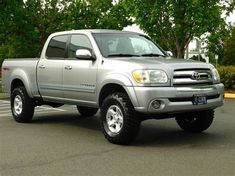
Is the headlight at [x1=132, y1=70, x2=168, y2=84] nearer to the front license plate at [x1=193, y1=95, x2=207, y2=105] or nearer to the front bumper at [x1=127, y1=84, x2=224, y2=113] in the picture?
the front bumper at [x1=127, y1=84, x2=224, y2=113]

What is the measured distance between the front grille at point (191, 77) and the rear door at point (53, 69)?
255 cm

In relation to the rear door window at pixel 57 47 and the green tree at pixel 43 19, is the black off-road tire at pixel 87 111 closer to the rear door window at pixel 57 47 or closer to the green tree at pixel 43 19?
the rear door window at pixel 57 47

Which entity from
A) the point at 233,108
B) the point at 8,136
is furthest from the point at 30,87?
the point at 233,108

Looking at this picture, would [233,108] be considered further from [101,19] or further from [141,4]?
[101,19]

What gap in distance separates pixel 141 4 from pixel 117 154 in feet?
55.5

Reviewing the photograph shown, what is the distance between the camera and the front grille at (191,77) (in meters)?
7.34

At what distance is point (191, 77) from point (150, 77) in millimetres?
730

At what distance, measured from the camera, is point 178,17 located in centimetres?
2275

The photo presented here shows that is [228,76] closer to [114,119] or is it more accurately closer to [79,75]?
[79,75]

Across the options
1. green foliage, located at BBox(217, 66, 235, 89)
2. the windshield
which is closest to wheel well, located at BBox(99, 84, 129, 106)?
the windshield

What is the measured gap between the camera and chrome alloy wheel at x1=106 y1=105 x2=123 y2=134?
753 cm

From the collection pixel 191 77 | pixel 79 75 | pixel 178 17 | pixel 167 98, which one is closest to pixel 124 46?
pixel 79 75

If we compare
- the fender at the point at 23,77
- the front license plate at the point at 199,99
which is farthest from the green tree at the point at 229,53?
the front license plate at the point at 199,99

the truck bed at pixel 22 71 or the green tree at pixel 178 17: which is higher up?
the green tree at pixel 178 17
